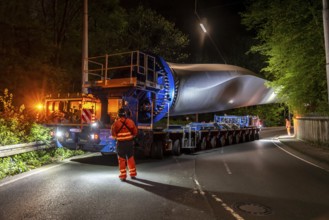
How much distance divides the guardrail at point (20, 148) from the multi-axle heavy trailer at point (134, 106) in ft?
2.00

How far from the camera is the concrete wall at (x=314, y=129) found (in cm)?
1889

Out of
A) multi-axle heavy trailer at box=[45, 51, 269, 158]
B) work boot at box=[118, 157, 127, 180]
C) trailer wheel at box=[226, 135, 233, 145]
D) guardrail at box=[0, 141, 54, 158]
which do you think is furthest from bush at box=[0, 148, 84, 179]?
trailer wheel at box=[226, 135, 233, 145]

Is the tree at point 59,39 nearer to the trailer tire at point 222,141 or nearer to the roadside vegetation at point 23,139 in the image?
the roadside vegetation at point 23,139

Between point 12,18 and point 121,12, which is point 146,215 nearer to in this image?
point 12,18

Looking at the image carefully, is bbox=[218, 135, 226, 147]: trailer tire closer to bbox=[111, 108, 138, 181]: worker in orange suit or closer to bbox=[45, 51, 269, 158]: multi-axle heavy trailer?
bbox=[45, 51, 269, 158]: multi-axle heavy trailer

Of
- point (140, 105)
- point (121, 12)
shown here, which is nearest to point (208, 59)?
point (121, 12)

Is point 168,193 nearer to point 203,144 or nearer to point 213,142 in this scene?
point 203,144

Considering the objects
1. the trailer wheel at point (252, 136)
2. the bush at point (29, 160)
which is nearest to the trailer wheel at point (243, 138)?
the trailer wheel at point (252, 136)

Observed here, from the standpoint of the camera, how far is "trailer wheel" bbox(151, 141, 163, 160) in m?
13.0

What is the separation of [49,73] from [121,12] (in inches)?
383

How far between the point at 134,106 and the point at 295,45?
11.4m

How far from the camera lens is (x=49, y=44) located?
69.4 ft

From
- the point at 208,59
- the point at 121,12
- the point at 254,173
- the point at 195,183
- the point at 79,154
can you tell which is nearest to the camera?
the point at 195,183

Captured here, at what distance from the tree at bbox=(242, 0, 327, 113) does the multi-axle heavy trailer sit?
20.9 ft
